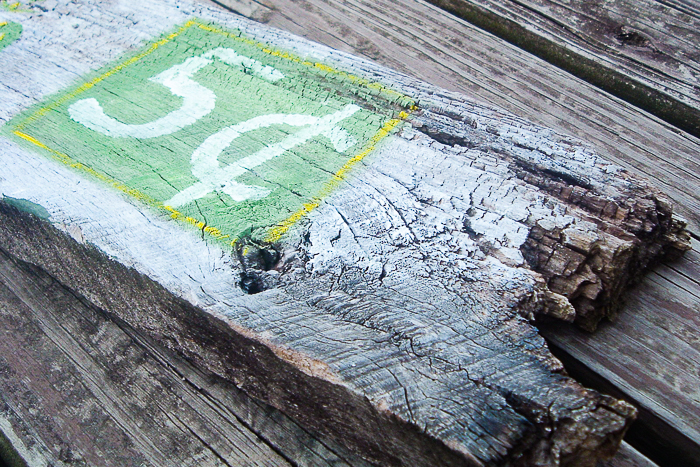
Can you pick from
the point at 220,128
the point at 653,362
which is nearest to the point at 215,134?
the point at 220,128

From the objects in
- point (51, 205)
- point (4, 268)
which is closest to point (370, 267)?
point (51, 205)

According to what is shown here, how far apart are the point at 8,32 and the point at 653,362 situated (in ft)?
7.06

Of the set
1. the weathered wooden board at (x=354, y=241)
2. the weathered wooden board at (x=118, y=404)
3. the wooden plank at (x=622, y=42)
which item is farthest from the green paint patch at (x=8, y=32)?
the wooden plank at (x=622, y=42)

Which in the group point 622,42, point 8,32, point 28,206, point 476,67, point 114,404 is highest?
point 622,42

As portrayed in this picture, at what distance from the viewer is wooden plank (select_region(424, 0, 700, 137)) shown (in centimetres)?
186

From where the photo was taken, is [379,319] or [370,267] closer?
[379,319]

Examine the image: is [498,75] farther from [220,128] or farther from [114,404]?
[114,404]

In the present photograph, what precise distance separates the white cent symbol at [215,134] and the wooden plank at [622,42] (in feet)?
2.98

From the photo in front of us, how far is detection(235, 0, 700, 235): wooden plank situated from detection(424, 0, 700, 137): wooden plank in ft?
0.17

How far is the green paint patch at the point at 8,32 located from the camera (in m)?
1.90

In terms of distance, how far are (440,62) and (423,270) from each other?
1.22 meters

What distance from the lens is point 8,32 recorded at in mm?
1938

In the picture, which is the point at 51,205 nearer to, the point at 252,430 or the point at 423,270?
the point at 252,430

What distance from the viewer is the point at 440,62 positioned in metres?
2.08
